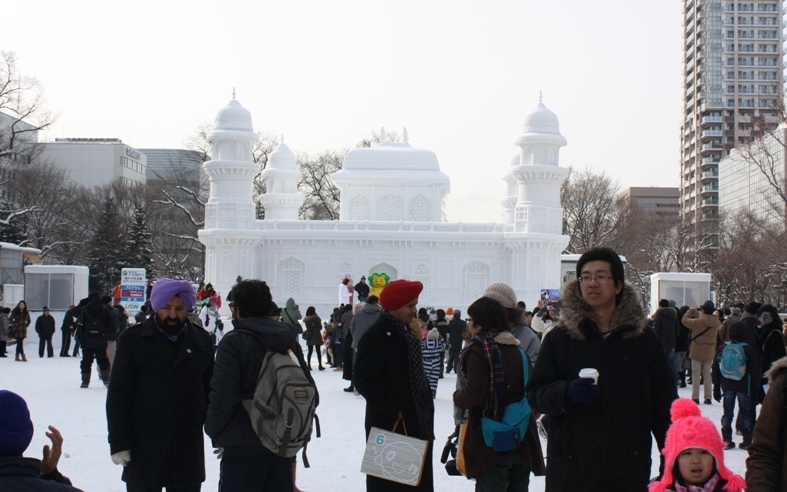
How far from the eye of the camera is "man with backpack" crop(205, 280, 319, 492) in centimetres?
530

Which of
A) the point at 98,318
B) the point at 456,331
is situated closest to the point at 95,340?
the point at 98,318

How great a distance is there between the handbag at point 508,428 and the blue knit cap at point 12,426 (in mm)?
2933

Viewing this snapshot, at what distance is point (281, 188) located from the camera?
53.6 meters

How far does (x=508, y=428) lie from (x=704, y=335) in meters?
9.60

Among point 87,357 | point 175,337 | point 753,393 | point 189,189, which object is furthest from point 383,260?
point 175,337

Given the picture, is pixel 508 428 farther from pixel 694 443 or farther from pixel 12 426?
pixel 12 426

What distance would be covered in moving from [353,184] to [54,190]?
16541 mm

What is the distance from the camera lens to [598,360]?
463cm

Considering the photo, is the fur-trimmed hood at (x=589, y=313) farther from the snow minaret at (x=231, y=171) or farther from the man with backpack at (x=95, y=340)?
the snow minaret at (x=231, y=171)

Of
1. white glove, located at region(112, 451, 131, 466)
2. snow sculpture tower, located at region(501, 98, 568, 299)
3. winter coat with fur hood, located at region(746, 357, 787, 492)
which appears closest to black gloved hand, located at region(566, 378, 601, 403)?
winter coat with fur hood, located at region(746, 357, 787, 492)

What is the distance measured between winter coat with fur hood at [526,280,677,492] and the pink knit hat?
267 mm

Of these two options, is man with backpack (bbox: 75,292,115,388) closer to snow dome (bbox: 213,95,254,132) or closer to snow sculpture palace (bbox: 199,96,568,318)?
snow sculpture palace (bbox: 199,96,568,318)

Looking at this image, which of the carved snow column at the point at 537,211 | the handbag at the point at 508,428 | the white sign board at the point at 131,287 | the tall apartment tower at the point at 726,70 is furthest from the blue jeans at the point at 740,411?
the tall apartment tower at the point at 726,70

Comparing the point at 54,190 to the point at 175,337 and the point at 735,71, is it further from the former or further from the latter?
the point at 735,71
